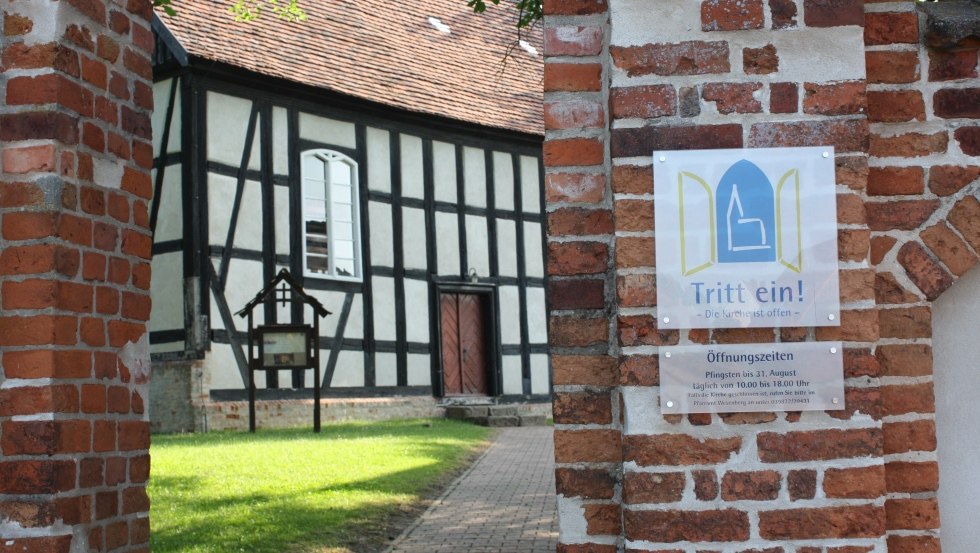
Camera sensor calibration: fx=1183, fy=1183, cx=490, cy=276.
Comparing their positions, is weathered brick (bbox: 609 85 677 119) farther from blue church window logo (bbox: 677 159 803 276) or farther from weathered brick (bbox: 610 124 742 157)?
blue church window logo (bbox: 677 159 803 276)

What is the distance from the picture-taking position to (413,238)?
60.7ft

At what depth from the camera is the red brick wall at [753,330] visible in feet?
9.40

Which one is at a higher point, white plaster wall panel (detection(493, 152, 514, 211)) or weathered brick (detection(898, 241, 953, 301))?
white plaster wall panel (detection(493, 152, 514, 211))

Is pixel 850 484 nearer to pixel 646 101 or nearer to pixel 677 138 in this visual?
pixel 677 138

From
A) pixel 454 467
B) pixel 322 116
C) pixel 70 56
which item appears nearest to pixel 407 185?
pixel 322 116

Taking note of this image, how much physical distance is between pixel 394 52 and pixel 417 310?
4.53m

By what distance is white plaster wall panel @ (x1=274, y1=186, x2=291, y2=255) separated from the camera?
16422 mm

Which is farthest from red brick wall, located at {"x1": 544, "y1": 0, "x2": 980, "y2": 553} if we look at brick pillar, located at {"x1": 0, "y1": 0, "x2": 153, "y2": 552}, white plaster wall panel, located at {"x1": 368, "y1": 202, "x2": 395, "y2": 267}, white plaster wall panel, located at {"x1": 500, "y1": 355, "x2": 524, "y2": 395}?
white plaster wall panel, located at {"x1": 500, "y1": 355, "x2": 524, "y2": 395}

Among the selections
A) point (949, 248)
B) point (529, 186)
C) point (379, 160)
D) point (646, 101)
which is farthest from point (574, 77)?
point (529, 186)

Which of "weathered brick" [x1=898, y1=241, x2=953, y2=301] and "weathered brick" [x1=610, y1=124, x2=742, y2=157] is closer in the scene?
"weathered brick" [x1=610, y1=124, x2=742, y2=157]

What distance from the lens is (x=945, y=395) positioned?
10.7 ft

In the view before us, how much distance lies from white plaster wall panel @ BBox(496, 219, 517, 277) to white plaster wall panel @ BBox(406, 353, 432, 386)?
225 cm

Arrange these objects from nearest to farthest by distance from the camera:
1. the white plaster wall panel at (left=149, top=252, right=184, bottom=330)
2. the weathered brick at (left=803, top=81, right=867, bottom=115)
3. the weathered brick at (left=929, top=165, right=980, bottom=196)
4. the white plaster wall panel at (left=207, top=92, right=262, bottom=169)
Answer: the weathered brick at (left=803, top=81, right=867, bottom=115) → the weathered brick at (left=929, top=165, right=980, bottom=196) → the white plaster wall panel at (left=149, top=252, right=184, bottom=330) → the white plaster wall panel at (left=207, top=92, right=262, bottom=169)

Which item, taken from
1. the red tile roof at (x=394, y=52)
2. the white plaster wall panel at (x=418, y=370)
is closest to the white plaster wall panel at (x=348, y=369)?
the white plaster wall panel at (x=418, y=370)
